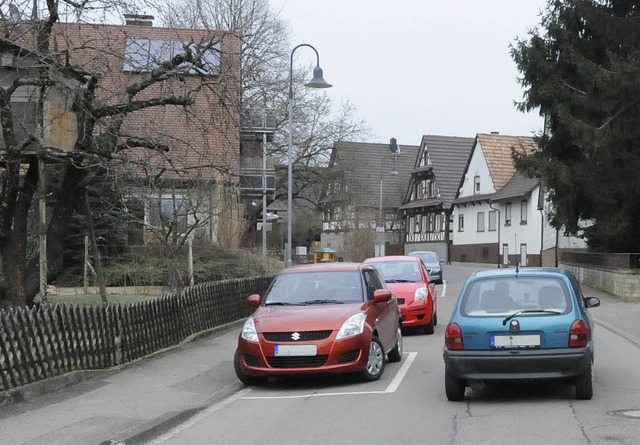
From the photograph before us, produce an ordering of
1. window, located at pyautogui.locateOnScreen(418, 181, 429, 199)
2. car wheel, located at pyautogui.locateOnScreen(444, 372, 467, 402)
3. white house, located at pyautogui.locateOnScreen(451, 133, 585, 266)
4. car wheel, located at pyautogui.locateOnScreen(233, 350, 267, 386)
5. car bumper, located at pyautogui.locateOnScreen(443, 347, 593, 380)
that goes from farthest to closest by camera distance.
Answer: window, located at pyautogui.locateOnScreen(418, 181, 429, 199)
white house, located at pyautogui.locateOnScreen(451, 133, 585, 266)
car wheel, located at pyautogui.locateOnScreen(233, 350, 267, 386)
car wheel, located at pyautogui.locateOnScreen(444, 372, 467, 402)
car bumper, located at pyautogui.locateOnScreen(443, 347, 593, 380)

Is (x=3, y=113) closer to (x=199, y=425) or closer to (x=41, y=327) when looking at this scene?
(x=41, y=327)

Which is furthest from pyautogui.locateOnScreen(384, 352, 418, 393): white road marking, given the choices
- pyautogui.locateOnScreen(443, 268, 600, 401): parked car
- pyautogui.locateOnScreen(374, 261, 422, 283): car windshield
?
pyautogui.locateOnScreen(374, 261, 422, 283): car windshield

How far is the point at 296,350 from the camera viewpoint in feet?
35.9

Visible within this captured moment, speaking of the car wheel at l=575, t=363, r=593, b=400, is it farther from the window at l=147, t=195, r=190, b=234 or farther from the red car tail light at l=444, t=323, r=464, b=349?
the window at l=147, t=195, r=190, b=234

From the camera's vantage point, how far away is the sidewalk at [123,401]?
8367 mm

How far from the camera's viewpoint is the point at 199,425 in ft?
30.1

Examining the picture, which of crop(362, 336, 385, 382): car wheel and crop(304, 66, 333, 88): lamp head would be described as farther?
crop(304, 66, 333, 88): lamp head

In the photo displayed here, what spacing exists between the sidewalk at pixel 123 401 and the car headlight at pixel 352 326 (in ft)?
5.75

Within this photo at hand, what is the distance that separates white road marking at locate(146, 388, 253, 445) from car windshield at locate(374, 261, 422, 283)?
7618 millimetres

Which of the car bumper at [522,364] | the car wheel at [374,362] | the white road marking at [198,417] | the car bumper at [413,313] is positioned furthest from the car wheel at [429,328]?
the car bumper at [522,364]

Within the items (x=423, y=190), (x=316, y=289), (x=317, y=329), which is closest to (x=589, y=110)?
(x=316, y=289)

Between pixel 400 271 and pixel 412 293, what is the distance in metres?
1.32

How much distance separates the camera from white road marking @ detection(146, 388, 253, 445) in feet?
28.0

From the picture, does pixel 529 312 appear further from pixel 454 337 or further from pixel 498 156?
pixel 498 156
